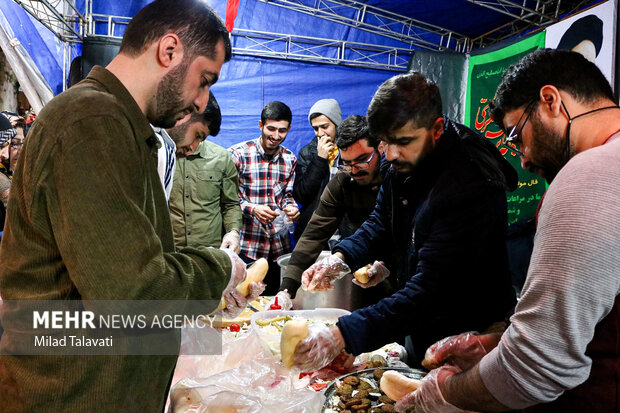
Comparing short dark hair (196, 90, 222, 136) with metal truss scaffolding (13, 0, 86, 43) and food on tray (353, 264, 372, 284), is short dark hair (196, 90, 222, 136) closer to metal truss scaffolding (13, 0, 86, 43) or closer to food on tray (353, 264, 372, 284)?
food on tray (353, 264, 372, 284)

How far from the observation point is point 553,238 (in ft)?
2.94

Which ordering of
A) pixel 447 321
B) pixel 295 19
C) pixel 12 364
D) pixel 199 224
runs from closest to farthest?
pixel 12 364
pixel 447 321
pixel 199 224
pixel 295 19

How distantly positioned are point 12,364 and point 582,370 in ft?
4.38

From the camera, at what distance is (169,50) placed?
1.11m

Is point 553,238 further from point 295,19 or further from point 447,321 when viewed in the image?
point 295,19

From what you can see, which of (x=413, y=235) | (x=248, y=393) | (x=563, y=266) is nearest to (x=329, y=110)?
(x=413, y=235)

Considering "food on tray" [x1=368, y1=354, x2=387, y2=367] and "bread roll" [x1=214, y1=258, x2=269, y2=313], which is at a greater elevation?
"bread roll" [x1=214, y1=258, x2=269, y2=313]

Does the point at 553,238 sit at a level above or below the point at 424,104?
below

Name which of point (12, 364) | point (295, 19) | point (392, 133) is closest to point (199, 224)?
point (392, 133)

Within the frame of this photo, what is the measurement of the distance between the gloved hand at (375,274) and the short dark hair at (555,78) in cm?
134

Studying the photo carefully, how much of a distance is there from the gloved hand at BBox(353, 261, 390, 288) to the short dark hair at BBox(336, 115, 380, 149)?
2.47 ft

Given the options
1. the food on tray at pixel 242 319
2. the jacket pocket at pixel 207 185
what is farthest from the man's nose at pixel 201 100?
the jacket pocket at pixel 207 185

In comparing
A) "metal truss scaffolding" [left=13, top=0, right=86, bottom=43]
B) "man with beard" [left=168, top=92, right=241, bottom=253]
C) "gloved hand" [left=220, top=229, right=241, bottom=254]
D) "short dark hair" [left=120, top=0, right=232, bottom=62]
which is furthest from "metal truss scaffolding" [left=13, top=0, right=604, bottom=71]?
"short dark hair" [left=120, top=0, right=232, bottom=62]

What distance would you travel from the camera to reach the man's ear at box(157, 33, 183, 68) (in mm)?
1099
